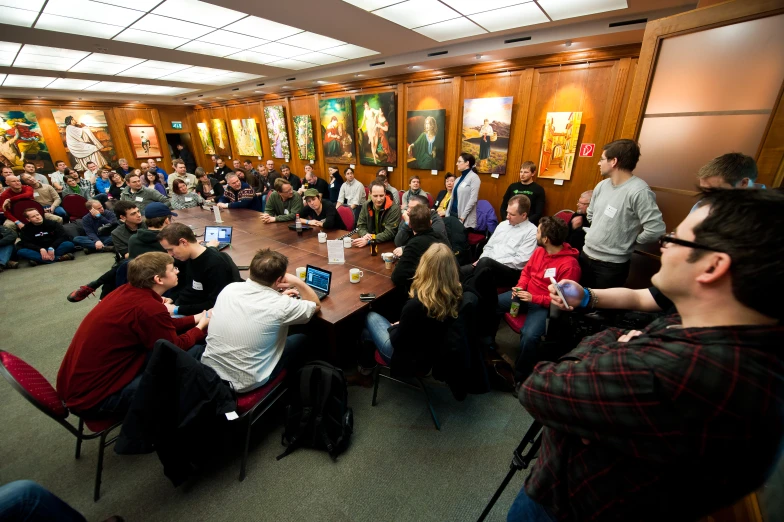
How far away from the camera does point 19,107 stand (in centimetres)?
827

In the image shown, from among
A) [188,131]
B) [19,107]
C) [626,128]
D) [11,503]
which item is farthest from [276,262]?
[188,131]

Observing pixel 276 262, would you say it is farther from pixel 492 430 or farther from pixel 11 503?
pixel 492 430

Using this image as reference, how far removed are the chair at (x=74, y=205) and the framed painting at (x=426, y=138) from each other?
7.19m

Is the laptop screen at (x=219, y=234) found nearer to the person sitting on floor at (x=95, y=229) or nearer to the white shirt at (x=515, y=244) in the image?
the white shirt at (x=515, y=244)

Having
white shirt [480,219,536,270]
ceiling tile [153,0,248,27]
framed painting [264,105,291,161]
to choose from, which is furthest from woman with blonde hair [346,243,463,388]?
framed painting [264,105,291,161]

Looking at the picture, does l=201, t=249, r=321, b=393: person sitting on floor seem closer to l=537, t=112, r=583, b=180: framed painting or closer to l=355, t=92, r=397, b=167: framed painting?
l=537, t=112, r=583, b=180: framed painting

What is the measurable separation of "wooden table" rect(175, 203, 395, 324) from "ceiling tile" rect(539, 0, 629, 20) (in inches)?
117

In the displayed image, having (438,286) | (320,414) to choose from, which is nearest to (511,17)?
(438,286)

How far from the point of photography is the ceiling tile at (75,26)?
3.25 m

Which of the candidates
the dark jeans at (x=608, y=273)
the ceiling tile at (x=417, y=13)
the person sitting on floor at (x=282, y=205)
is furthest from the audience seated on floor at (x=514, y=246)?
the person sitting on floor at (x=282, y=205)

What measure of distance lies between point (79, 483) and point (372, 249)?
2.72 metres

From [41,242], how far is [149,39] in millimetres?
4271

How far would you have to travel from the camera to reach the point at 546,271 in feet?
7.59

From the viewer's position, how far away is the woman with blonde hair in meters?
1.77
